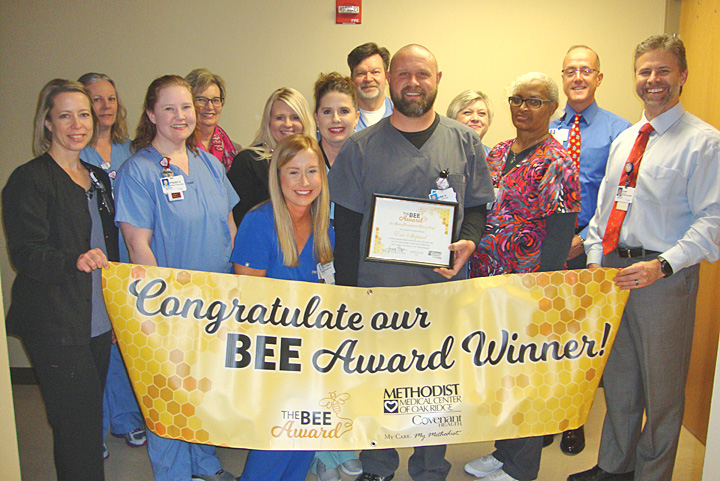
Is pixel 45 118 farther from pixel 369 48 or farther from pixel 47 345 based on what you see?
pixel 369 48

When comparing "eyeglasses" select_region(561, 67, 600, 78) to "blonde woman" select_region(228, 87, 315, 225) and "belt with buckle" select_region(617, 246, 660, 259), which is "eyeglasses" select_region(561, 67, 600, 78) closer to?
"belt with buckle" select_region(617, 246, 660, 259)

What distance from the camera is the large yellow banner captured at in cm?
231

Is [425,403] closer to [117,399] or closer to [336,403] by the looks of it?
[336,403]

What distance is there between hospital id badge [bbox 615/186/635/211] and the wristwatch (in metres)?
0.31

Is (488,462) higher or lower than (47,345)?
lower

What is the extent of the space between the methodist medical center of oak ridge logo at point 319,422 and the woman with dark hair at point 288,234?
33cm

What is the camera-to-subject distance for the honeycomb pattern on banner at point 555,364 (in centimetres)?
244

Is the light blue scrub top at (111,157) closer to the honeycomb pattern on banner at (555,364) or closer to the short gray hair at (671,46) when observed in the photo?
the honeycomb pattern on banner at (555,364)

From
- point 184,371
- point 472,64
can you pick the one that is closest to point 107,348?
point 184,371

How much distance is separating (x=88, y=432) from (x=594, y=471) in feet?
8.48

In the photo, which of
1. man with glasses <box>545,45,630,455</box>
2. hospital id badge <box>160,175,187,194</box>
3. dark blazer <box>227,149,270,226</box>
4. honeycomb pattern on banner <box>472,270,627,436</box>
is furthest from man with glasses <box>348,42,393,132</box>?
honeycomb pattern on banner <box>472,270,627,436</box>

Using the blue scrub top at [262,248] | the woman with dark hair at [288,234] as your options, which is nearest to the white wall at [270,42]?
the woman with dark hair at [288,234]

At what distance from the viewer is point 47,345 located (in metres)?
2.39

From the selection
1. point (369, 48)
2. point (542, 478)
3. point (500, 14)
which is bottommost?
point (542, 478)
